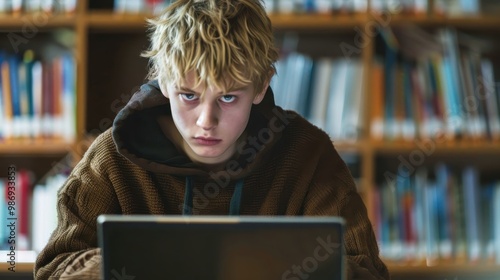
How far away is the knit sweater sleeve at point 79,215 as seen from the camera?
1197 millimetres

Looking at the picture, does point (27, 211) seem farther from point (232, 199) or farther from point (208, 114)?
point (208, 114)

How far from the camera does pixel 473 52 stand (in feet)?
8.43

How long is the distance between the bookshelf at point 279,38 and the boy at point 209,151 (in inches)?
42.5

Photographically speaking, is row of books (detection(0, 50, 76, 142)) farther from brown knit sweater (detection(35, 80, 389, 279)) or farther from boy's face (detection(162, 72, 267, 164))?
boy's face (detection(162, 72, 267, 164))

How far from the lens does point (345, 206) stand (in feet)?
4.39

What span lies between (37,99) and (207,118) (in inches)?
56.1

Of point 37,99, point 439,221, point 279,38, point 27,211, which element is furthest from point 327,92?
point 27,211

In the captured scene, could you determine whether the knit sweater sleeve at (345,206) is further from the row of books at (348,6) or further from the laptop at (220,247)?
the row of books at (348,6)

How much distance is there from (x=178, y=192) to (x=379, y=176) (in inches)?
57.7

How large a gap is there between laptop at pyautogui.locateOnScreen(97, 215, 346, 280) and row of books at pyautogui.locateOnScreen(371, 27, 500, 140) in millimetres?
1585

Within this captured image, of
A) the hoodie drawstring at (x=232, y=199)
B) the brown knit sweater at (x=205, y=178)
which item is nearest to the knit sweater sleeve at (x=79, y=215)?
the brown knit sweater at (x=205, y=178)

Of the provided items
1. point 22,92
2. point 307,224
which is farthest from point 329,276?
point 22,92

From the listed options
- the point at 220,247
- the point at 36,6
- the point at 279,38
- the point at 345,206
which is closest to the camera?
the point at 220,247

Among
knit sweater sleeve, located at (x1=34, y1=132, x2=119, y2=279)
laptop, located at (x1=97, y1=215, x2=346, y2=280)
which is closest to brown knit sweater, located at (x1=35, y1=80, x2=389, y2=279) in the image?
knit sweater sleeve, located at (x1=34, y1=132, x2=119, y2=279)
